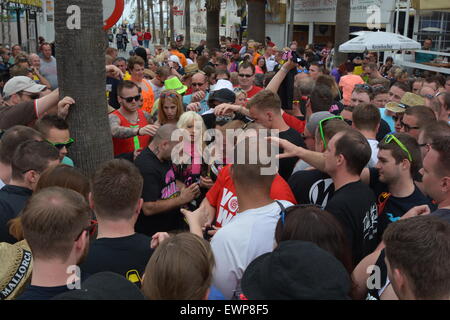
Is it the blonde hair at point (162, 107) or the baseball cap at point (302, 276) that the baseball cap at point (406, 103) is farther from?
the baseball cap at point (302, 276)

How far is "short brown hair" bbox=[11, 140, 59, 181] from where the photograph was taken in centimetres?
339

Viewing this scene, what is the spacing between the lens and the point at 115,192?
2861 millimetres

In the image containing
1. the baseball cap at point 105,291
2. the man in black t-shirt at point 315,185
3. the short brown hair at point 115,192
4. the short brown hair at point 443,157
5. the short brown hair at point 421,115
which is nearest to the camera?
the baseball cap at point 105,291

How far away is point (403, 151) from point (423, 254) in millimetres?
1658

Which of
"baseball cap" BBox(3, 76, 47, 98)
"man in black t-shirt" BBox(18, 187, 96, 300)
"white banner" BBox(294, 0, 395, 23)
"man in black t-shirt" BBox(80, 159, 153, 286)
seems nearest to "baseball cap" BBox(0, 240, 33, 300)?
"man in black t-shirt" BBox(18, 187, 96, 300)

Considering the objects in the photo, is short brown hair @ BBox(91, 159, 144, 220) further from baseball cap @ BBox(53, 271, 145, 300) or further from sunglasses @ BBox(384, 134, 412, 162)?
sunglasses @ BBox(384, 134, 412, 162)

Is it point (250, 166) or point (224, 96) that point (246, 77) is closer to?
point (224, 96)

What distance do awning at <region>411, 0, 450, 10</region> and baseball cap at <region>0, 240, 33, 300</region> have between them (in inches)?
623

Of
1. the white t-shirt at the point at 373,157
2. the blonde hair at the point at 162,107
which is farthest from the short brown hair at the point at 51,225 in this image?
the blonde hair at the point at 162,107

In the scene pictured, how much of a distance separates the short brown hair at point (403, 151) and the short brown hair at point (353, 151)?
316 millimetres

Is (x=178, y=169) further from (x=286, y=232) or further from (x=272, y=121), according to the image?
(x=286, y=232)

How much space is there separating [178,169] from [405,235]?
257 cm

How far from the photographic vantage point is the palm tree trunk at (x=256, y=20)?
19.9 m
